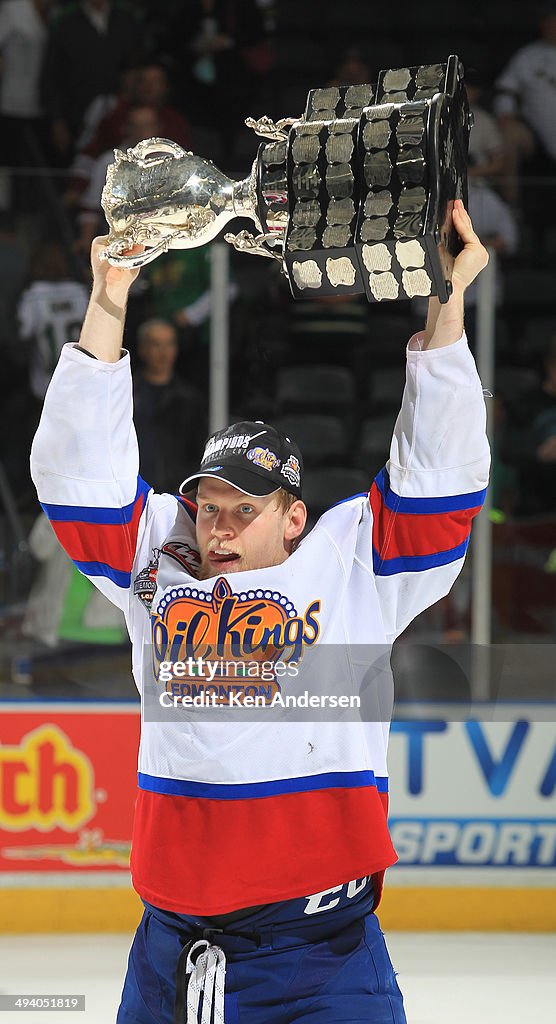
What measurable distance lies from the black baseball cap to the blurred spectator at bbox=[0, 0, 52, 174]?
12.7 ft

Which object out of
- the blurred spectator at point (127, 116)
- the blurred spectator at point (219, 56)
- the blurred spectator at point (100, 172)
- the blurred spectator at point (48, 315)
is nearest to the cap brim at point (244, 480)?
the blurred spectator at point (100, 172)

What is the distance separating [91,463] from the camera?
1762mm

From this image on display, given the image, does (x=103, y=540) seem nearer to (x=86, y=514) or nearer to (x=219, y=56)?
(x=86, y=514)

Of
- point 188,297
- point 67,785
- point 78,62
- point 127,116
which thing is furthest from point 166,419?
point 78,62

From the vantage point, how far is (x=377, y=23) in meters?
5.96

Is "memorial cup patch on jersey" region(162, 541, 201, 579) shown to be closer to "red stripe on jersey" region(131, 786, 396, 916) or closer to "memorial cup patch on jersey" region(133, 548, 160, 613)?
"memorial cup patch on jersey" region(133, 548, 160, 613)

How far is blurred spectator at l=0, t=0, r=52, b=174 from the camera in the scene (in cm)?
538

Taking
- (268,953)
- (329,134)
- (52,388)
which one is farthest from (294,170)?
(268,953)

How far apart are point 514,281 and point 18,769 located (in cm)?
213

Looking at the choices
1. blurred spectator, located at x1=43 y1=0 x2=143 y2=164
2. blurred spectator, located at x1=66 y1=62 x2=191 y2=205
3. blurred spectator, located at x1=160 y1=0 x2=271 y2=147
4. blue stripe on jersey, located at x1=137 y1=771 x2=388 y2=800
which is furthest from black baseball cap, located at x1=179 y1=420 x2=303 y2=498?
blurred spectator, located at x1=160 y1=0 x2=271 y2=147

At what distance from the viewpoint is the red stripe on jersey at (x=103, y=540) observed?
1799 millimetres

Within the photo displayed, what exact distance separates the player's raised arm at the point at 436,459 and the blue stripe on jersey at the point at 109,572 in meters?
0.35

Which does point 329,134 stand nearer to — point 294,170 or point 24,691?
point 294,170

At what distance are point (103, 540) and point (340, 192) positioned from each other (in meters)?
0.57
